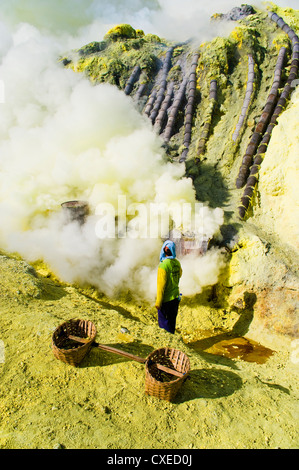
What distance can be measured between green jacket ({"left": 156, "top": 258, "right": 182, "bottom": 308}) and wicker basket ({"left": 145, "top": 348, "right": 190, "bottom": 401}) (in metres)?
0.97

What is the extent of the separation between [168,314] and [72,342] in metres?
1.49

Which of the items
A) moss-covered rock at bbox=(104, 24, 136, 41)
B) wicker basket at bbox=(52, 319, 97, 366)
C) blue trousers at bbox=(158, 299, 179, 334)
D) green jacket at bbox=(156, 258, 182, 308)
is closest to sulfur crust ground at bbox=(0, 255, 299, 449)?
wicker basket at bbox=(52, 319, 97, 366)

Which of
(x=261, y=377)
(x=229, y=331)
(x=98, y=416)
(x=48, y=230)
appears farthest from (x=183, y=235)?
(x=98, y=416)

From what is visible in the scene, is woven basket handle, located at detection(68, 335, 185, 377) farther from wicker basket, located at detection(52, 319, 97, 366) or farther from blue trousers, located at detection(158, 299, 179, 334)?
blue trousers, located at detection(158, 299, 179, 334)

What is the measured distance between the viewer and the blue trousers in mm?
4039

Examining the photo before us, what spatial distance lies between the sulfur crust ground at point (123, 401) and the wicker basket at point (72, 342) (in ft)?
0.34

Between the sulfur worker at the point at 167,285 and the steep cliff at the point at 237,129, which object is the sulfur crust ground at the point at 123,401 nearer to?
the sulfur worker at the point at 167,285

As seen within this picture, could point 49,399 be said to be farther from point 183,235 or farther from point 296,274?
point 296,274

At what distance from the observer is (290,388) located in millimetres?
3287

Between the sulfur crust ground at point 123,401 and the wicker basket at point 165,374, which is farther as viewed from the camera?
the wicker basket at point 165,374

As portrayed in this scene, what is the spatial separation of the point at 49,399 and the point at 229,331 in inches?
137

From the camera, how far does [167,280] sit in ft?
12.6

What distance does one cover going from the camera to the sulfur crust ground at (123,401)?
2.19 metres

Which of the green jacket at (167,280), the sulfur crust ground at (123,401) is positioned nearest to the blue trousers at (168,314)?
the green jacket at (167,280)
